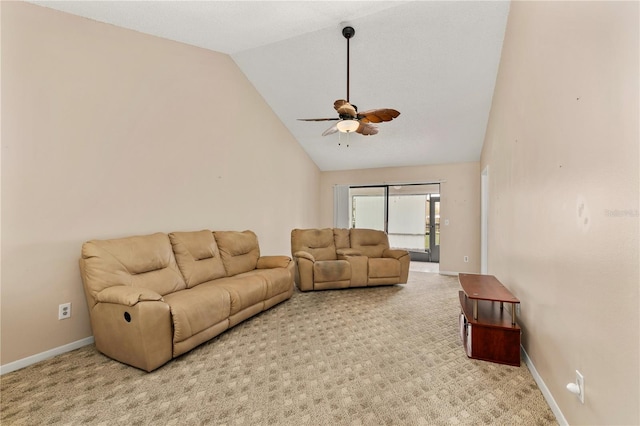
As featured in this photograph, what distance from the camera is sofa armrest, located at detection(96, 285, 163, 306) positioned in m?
2.00

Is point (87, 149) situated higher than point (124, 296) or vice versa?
point (87, 149)

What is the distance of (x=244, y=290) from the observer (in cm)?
289

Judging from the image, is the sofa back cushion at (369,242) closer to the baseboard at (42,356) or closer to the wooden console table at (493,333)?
the wooden console table at (493,333)

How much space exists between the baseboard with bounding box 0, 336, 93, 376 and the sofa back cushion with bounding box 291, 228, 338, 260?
2.78 metres

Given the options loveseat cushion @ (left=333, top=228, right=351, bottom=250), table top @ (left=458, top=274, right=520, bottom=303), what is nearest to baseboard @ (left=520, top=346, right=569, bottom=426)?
table top @ (left=458, top=274, right=520, bottom=303)

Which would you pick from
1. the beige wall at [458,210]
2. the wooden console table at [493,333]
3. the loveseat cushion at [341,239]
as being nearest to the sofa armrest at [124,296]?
the wooden console table at [493,333]

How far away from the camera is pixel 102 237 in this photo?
2.59 metres

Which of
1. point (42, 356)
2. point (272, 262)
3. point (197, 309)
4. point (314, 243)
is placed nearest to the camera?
point (42, 356)

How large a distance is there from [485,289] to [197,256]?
2.95m

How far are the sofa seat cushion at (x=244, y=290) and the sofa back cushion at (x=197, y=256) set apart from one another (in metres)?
0.15

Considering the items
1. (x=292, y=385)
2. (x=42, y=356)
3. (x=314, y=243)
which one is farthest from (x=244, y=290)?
(x=314, y=243)

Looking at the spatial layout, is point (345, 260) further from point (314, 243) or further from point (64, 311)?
point (64, 311)

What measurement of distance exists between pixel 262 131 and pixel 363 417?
13.7 feet

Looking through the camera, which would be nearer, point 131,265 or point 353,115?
point 131,265
